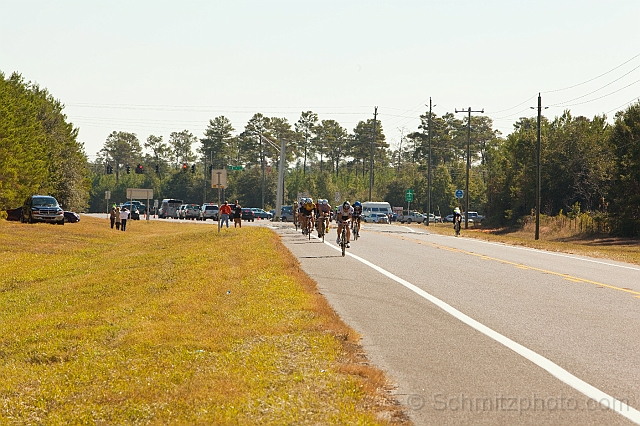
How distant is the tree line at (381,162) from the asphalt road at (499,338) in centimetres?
3977

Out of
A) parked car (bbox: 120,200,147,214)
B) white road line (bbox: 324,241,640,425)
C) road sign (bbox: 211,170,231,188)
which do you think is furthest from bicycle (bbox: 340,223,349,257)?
parked car (bbox: 120,200,147,214)

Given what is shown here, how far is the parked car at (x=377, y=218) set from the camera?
298 ft

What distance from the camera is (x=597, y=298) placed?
15562 millimetres

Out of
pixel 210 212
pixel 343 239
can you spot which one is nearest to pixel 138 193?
pixel 210 212

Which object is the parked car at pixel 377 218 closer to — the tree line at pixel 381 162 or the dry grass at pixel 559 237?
the tree line at pixel 381 162

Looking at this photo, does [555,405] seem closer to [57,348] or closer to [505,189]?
[57,348]

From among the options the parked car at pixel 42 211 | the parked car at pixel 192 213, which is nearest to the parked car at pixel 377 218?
the parked car at pixel 192 213

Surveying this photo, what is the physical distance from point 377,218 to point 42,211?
42.9 metres

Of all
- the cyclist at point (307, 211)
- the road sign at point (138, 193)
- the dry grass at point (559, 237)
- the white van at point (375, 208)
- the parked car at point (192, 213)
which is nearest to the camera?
the cyclist at point (307, 211)

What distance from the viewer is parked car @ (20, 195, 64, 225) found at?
56750mm

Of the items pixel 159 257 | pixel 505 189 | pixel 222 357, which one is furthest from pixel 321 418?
pixel 505 189

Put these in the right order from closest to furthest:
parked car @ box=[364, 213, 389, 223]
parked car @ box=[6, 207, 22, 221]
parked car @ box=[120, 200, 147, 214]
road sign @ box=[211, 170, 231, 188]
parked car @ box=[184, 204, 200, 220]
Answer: road sign @ box=[211, 170, 231, 188]
parked car @ box=[6, 207, 22, 221]
parked car @ box=[120, 200, 147, 214]
parked car @ box=[364, 213, 389, 223]
parked car @ box=[184, 204, 200, 220]

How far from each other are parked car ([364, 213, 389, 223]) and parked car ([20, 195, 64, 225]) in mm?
40492

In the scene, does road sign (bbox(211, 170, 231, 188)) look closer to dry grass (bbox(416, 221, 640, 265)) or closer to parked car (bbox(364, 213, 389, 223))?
dry grass (bbox(416, 221, 640, 265))
